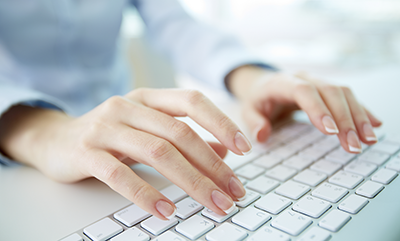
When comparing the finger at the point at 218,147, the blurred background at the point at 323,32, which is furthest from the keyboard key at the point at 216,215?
the blurred background at the point at 323,32

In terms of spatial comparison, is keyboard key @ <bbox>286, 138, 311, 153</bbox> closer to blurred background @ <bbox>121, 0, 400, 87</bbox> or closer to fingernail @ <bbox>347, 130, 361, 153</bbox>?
fingernail @ <bbox>347, 130, 361, 153</bbox>

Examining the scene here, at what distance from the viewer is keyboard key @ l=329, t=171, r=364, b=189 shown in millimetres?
318

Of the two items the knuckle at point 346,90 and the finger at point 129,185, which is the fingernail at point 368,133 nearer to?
the knuckle at point 346,90

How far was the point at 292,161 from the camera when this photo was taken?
389 mm

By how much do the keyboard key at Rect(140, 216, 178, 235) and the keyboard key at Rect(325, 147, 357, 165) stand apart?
0.23 meters

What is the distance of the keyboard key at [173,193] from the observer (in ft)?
1.04

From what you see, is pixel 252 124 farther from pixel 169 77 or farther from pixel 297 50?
pixel 297 50

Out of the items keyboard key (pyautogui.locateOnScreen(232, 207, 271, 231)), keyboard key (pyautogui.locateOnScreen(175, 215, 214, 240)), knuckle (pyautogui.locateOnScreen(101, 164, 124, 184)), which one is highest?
knuckle (pyautogui.locateOnScreen(101, 164, 124, 184))

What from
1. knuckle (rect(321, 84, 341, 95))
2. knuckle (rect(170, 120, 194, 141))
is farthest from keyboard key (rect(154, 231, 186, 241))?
knuckle (rect(321, 84, 341, 95))

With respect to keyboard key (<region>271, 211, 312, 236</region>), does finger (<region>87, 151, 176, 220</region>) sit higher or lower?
higher

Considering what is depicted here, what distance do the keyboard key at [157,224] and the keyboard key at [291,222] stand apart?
0.30 feet

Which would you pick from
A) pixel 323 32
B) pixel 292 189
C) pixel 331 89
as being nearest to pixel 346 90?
pixel 331 89

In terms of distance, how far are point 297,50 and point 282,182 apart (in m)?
1.95

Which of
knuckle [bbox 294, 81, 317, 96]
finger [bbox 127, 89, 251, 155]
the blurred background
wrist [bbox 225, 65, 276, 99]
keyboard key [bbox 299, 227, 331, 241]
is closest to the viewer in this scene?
keyboard key [bbox 299, 227, 331, 241]
